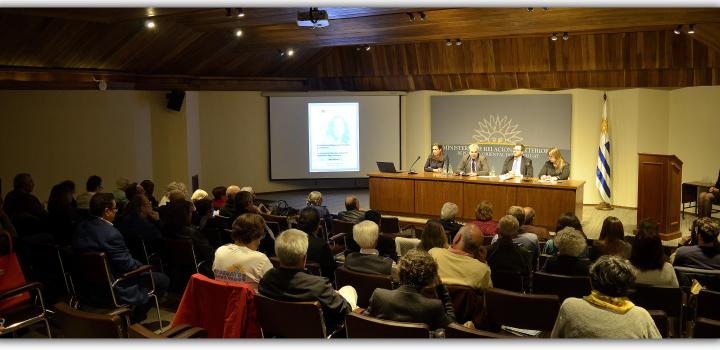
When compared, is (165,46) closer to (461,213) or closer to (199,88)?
(199,88)

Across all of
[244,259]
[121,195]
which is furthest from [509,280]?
[121,195]

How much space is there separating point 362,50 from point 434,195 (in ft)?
11.0

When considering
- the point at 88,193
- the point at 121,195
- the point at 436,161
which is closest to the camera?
the point at 88,193

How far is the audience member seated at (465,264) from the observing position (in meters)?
4.30

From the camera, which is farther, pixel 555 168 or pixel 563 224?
pixel 555 168

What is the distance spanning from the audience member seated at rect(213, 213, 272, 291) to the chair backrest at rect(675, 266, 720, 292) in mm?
2838

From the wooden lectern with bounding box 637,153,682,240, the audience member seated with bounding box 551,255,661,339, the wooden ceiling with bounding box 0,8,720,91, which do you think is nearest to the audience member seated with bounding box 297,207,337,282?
the audience member seated with bounding box 551,255,661,339

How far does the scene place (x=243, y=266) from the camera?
13.3ft

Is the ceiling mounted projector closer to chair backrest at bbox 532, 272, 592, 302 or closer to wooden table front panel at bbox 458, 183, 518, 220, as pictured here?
wooden table front panel at bbox 458, 183, 518, 220

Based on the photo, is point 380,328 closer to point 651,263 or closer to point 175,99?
point 651,263

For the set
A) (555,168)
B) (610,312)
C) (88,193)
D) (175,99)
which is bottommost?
(610,312)

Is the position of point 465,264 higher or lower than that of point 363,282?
higher

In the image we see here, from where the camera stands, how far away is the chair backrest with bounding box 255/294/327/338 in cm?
354

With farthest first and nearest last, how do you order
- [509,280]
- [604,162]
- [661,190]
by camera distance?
[604,162] → [661,190] → [509,280]
